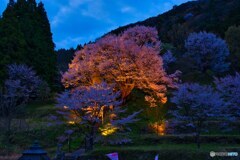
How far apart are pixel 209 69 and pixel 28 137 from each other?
86.5 feet

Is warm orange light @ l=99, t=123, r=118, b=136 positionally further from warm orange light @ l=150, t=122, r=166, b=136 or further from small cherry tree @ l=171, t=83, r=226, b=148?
small cherry tree @ l=171, t=83, r=226, b=148

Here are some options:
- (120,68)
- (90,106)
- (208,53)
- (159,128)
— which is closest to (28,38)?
(120,68)

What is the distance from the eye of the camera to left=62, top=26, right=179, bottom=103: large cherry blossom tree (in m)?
30.0

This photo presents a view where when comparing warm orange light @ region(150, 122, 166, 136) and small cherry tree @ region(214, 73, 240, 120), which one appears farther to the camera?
warm orange light @ region(150, 122, 166, 136)

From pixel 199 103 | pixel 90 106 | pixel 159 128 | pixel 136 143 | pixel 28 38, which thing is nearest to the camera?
pixel 199 103

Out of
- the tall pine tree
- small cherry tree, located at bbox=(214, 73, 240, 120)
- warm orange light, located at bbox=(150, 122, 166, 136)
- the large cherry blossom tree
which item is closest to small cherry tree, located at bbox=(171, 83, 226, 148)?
small cherry tree, located at bbox=(214, 73, 240, 120)

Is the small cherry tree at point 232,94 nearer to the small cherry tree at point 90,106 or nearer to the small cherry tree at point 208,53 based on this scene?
the small cherry tree at point 90,106

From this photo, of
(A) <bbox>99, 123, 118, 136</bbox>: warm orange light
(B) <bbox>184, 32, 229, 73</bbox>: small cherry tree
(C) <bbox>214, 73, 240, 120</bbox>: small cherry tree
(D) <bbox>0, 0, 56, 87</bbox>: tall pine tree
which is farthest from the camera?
(B) <bbox>184, 32, 229, 73</bbox>: small cherry tree

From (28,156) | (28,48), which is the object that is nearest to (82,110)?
(28,156)

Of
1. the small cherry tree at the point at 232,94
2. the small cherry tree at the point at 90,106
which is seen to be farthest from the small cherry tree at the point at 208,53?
the small cherry tree at the point at 90,106

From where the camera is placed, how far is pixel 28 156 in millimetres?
6215

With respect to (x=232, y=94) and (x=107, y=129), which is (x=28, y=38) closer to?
(x=107, y=129)

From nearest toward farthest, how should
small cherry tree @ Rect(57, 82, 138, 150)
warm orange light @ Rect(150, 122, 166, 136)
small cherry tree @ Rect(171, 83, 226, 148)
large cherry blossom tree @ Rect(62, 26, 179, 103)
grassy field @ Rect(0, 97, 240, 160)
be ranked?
grassy field @ Rect(0, 97, 240, 160) → small cherry tree @ Rect(171, 83, 226, 148) → small cherry tree @ Rect(57, 82, 138, 150) → warm orange light @ Rect(150, 122, 166, 136) → large cherry blossom tree @ Rect(62, 26, 179, 103)

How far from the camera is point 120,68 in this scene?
29.9m
